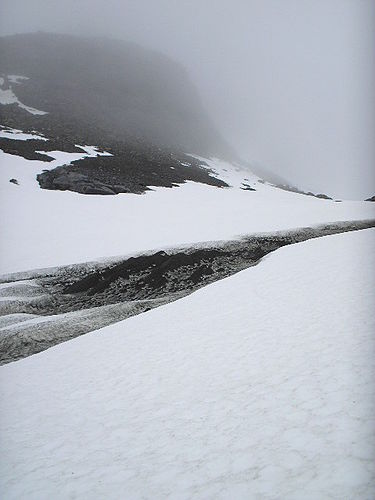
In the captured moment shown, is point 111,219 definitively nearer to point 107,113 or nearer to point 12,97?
point 12,97

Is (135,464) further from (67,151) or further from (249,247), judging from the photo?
(67,151)

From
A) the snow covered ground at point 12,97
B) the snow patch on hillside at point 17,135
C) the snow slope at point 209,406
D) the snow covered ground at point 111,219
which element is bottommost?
the snow slope at point 209,406

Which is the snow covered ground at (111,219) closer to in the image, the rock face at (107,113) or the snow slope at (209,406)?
the rock face at (107,113)

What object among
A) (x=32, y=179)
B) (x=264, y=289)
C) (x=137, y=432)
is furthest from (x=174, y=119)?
(x=137, y=432)

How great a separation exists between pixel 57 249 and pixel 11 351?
928 centimetres

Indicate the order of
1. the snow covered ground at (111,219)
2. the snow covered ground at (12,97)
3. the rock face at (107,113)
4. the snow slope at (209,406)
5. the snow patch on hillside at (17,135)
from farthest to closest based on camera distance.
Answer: the snow covered ground at (12,97) → the snow patch on hillside at (17,135) → the rock face at (107,113) → the snow covered ground at (111,219) → the snow slope at (209,406)

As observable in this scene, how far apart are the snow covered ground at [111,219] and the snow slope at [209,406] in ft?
29.8

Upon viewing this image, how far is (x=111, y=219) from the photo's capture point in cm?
2511

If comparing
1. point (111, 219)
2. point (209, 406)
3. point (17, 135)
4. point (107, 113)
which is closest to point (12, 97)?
point (107, 113)

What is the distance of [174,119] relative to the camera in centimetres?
10569

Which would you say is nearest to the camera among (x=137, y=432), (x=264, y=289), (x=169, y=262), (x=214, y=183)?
(x=137, y=432)

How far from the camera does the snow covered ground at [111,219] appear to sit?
1907 centimetres

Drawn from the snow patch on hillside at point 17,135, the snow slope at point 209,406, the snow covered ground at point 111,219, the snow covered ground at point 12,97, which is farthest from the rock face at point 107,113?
the snow slope at point 209,406

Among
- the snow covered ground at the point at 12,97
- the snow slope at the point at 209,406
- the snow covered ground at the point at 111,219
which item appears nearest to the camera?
the snow slope at the point at 209,406
